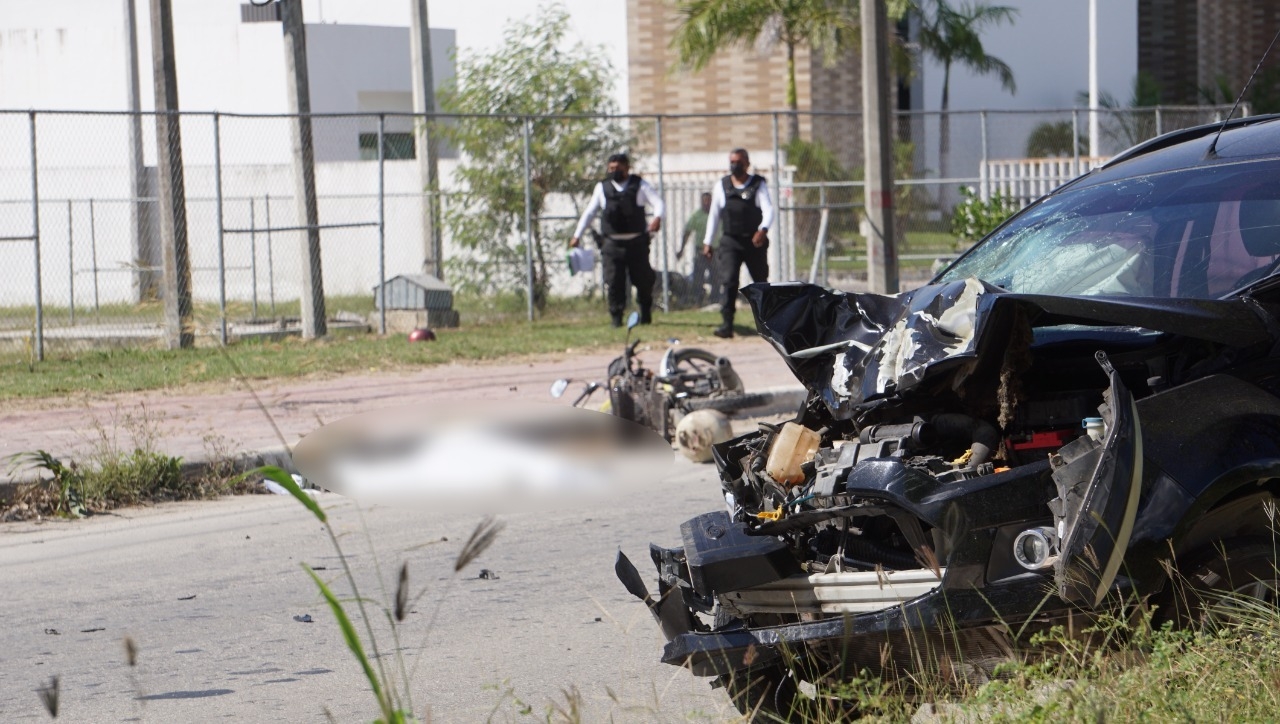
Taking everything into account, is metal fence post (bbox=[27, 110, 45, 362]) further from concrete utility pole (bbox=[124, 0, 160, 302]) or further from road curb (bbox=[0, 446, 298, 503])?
concrete utility pole (bbox=[124, 0, 160, 302])

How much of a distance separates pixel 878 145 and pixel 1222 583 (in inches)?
388

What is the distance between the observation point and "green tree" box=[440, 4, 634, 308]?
63.2 ft

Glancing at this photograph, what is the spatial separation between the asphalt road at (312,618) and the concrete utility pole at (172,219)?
296 inches

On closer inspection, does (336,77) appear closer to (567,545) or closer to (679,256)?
(679,256)

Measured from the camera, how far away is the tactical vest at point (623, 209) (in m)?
15.6

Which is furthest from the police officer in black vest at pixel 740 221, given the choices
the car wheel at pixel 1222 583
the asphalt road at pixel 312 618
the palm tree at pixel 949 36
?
the palm tree at pixel 949 36

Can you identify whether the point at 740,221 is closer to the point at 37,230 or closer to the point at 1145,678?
the point at 37,230

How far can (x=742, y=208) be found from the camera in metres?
14.7

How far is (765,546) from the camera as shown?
3936 millimetres

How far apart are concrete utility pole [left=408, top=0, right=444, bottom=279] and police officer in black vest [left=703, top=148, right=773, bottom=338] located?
13.4 ft

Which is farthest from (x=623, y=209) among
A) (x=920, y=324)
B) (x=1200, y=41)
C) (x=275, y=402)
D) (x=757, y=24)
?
(x=1200, y=41)

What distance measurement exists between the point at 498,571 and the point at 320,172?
67.4 ft

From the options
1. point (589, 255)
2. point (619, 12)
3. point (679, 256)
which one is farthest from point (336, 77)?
point (589, 255)

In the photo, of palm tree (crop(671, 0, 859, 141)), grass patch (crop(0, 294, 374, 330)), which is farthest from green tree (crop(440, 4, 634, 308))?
palm tree (crop(671, 0, 859, 141))
